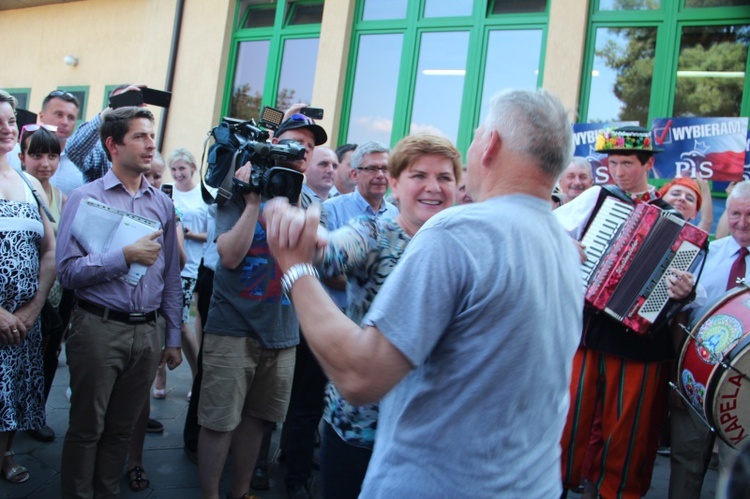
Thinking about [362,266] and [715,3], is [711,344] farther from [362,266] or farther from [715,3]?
[715,3]

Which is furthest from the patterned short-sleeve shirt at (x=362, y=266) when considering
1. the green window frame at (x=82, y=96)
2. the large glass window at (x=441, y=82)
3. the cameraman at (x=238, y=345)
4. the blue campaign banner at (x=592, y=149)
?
the green window frame at (x=82, y=96)

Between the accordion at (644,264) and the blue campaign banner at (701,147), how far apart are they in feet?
12.1

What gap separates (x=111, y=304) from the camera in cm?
316

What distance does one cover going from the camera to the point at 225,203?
3225 millimetres

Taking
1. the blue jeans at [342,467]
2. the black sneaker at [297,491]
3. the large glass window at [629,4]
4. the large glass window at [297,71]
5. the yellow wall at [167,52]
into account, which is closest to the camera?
the blue jeans at [342,467]

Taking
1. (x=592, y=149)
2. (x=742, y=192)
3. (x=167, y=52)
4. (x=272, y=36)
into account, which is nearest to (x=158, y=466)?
(x=742, y=192)

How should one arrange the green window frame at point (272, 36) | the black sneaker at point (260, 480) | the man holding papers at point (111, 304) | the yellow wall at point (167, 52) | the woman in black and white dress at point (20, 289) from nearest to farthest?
the man holding papers at point (111, 304) → the woman in black and white dress at point (20, 289) → the black sneaker at point (260, 480) → the yellow wall at point (167, 52) → the green window frame at point (272, 36)

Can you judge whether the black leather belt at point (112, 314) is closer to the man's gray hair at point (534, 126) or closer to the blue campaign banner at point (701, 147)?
the man's gray hair at point (534, 126)

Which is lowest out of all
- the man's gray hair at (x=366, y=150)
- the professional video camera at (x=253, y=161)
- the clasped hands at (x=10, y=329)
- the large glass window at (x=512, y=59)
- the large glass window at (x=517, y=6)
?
the clasped hands at (x=10, y=329)

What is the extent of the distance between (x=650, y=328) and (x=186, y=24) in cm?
968

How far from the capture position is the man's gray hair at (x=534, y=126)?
1.53m

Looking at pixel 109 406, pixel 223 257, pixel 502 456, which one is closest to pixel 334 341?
pixel 502 456

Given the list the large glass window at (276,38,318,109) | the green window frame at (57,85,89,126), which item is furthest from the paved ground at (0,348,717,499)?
the green window frame at (57,85,89,126)

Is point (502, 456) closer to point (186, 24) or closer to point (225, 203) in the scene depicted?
point (225, 203)
